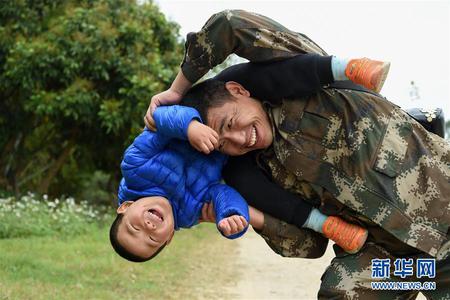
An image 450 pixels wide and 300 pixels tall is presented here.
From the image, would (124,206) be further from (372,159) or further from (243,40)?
(372,159)

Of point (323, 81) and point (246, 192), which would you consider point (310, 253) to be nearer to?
point (246, 192)

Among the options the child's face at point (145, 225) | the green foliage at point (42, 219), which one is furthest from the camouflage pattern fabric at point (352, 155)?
the green foliage at point (42, 219)

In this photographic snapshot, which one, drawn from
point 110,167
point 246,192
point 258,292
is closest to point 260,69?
point 246,192

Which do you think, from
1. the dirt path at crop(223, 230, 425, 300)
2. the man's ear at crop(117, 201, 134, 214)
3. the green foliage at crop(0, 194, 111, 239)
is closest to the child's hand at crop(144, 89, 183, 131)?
the man's ear at crop(117, 201, 134, 214)

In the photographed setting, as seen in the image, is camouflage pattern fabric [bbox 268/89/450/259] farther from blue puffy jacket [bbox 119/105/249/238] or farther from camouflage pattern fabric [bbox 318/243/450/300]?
blue puffy jacket [bbox 119/105/249/238]

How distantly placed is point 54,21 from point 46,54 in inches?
37.0

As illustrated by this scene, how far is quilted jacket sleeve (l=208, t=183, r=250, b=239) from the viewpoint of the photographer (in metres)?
3.07

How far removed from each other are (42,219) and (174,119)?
750 cm

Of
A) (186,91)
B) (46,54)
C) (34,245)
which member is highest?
(186,91)

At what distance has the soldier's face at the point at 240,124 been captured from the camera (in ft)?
10.2

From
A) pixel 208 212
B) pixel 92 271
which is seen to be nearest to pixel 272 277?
pixel 92 271

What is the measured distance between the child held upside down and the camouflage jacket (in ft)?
0.50

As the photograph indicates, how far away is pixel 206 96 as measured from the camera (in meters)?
3.22

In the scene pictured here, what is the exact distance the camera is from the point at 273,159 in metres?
3.25
